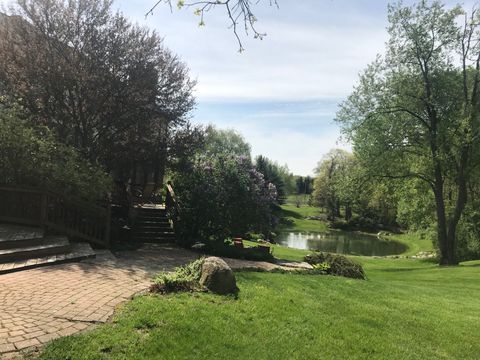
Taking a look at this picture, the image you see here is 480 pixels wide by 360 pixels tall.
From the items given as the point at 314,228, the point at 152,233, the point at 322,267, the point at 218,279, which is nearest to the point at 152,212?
the point at 152,233

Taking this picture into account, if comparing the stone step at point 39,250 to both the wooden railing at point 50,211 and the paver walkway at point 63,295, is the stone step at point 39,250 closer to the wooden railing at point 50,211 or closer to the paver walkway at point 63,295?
the wooden railing at point 50,211

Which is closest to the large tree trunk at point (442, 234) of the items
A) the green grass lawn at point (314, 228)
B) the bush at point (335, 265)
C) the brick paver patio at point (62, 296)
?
the green grass lawn at point (314, 228)

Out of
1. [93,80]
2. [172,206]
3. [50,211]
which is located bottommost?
[50,211]

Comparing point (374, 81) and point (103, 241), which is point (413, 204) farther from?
point (103, 241)

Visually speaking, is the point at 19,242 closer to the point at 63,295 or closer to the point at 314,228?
the point at 63,295

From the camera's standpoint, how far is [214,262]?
292 inches

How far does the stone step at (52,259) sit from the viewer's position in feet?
26.3

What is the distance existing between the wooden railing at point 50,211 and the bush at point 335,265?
6240 millimetres

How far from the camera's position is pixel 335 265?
1260 cm

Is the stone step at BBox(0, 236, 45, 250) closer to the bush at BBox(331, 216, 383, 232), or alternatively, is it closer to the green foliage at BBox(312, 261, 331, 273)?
the green foliage at BBox(312, 261, 331, 273)

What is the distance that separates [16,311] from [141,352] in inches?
84.4

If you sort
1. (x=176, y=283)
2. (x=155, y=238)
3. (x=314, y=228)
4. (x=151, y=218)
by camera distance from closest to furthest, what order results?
(x=176, y=283) < (x=155, y=238) < (x=151, y=218) < (x=314, y=228)

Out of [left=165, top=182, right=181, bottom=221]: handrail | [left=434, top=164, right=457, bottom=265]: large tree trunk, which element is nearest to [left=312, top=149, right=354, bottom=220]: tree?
[left=434, top=164, right=457, bottom=265]: large tree trunk

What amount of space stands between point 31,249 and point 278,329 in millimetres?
6029
